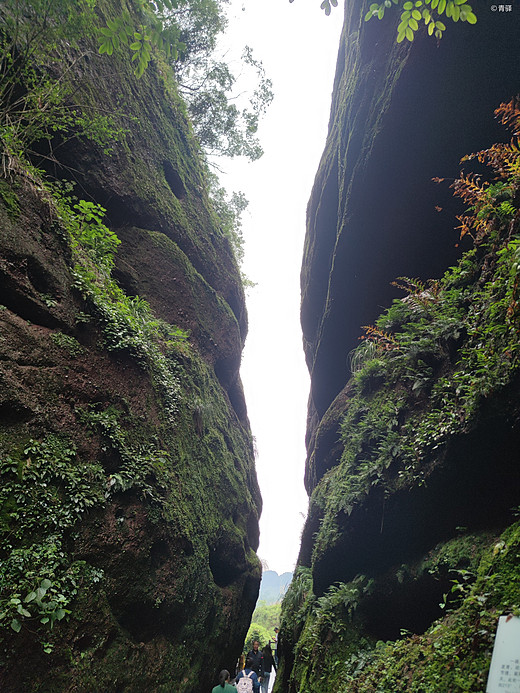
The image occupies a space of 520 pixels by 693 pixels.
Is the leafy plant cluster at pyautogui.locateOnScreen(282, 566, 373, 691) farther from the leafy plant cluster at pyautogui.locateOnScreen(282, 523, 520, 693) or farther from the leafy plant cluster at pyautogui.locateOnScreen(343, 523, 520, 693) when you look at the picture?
the leafy plant cluster at pyautogui.locateOnScreen(343, 523, 520, 693)

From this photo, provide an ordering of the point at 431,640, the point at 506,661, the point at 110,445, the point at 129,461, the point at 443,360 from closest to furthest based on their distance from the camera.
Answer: the point at 506,661
the point at 431,640
the point at 110,445
the point at 129,461
the point at 443,360

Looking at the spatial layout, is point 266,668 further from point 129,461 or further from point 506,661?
point 506,661

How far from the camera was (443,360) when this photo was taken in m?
5.56

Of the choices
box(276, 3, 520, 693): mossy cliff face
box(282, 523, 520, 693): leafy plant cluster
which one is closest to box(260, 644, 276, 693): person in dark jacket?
box(276, 3, 520, 693): mossy cliff face

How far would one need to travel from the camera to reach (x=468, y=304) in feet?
18.7

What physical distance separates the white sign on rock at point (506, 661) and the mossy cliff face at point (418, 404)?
702 mm

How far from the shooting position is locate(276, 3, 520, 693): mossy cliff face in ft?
13.0

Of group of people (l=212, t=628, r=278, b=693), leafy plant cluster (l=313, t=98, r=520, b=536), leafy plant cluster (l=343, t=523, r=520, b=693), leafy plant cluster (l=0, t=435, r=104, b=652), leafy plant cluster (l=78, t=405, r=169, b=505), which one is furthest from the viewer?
group of people (l=212, t=628, r=278, b=693)

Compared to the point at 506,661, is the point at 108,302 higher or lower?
higher

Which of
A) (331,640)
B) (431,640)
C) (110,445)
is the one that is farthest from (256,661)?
(110,445)

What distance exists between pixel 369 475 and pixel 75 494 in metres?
4.37

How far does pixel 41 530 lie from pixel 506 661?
3.88 meters

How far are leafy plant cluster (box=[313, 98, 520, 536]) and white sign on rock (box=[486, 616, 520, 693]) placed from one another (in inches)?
95.4

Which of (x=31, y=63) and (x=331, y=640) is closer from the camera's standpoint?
(x=31, y=63)
